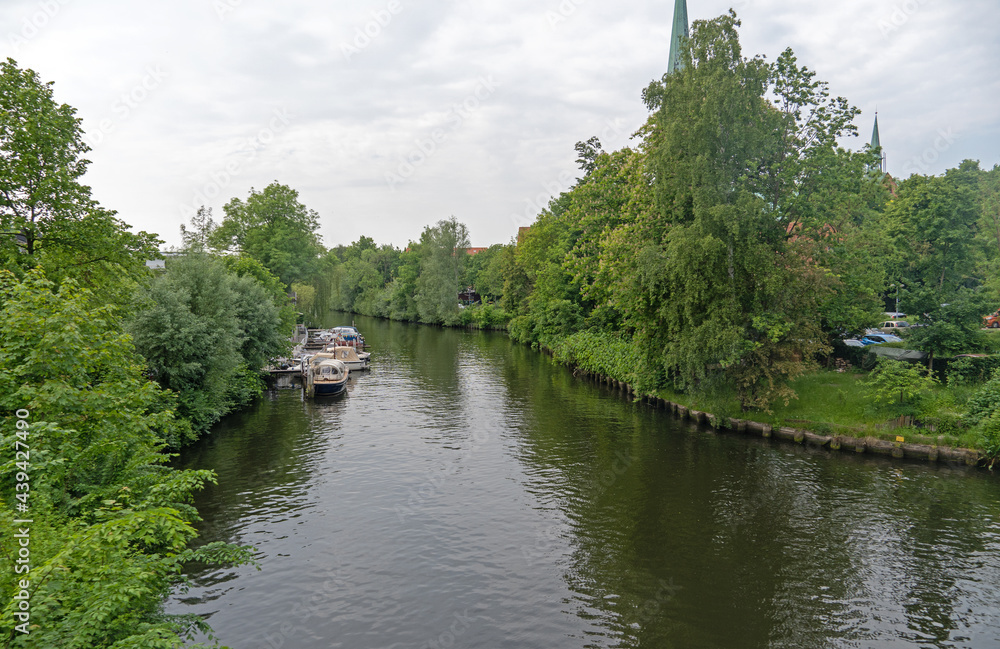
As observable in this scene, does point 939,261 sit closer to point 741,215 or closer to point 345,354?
point 741,215

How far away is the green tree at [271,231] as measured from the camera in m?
61.2

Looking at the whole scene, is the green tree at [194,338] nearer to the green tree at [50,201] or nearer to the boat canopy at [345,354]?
the green tree at [50,201]

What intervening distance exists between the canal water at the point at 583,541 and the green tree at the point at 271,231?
35.1 metres

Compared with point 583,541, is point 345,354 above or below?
above

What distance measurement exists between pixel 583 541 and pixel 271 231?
188 feet

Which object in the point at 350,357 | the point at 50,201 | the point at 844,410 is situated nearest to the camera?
the point at 50,201

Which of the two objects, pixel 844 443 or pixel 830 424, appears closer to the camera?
pixel 844 443

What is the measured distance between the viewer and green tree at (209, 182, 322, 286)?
61.2m

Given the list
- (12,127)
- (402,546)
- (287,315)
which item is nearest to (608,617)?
(402,546)

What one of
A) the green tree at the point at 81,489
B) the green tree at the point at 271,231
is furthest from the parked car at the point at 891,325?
the green tree at the point at 271,231

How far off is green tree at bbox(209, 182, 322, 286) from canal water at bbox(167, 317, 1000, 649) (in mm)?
35146

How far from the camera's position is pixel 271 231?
63500 mm

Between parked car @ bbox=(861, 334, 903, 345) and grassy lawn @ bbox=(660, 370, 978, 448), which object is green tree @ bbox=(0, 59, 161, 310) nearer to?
grassy lawn @ bbox=(660, 370, 978, 448)

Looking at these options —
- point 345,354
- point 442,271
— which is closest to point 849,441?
point 345,354
